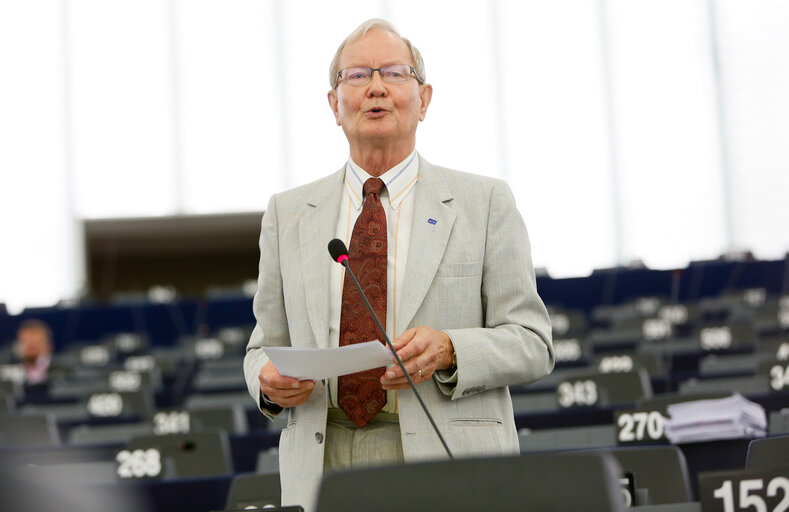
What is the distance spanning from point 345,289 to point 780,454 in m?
1.39

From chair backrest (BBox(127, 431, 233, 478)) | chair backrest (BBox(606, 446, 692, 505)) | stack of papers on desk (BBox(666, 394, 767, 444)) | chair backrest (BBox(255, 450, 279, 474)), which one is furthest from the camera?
chair backrest (BBox(127, 431, 233, 478))

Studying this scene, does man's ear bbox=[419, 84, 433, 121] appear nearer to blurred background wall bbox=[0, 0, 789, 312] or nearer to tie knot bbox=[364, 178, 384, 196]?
tie knot bbox=[364, 178, 384, 196]

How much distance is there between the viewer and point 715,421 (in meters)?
4.11

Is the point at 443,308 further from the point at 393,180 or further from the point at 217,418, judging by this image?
the point at 217,418

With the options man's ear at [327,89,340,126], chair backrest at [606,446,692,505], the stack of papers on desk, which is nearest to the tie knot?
man's ear at [327,89,340,126]

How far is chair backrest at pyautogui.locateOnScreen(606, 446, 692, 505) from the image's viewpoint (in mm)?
3465

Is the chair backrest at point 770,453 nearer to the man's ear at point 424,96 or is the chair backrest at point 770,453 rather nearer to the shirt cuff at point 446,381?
the shirt cuff at point 446,381

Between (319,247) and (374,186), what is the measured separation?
19 centimetres

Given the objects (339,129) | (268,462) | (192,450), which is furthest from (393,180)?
(339,129)

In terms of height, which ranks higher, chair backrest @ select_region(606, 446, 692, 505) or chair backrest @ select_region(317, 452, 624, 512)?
chair backrest @ select_region(317, 452, 624, 512)

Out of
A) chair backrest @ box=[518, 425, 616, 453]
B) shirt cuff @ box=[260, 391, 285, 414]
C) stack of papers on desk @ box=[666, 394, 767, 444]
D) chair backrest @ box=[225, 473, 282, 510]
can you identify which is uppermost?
shirt cuff @ box=[260, 391, 285, 414]

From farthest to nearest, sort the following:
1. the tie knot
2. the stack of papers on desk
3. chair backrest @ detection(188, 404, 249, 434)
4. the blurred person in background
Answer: the blurred person in background < chair backrest @ detection(188, 404, 249, 434) < the stack of papers on desk < the tie knot

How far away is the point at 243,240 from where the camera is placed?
18.3 m

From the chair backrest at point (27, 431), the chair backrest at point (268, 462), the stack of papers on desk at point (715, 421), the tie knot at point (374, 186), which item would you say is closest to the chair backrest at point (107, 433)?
the chair backrest at point (27, 431)
